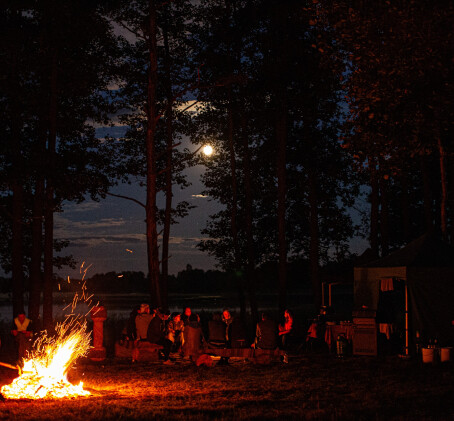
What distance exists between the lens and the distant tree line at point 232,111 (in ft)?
39.4

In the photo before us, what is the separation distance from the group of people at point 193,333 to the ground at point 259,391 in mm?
473

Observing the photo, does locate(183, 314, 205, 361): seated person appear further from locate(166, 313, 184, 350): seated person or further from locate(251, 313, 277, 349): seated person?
locate(251, 313, 277, 349): seated person

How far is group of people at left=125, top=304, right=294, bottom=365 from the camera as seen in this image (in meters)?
13.7

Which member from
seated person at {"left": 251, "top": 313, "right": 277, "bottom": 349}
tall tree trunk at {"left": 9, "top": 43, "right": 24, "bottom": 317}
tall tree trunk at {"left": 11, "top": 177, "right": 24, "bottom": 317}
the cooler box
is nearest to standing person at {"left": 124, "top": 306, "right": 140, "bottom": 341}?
seated person at {"left": 251, "top": 313, "right": 277, "bottom": 349}

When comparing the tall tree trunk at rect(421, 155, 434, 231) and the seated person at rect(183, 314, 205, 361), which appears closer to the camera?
the seated person at rect(183, 314, 205, 361)

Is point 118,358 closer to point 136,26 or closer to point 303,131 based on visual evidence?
point 136,26

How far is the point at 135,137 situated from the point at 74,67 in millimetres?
7318

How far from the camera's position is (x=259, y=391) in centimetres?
1001

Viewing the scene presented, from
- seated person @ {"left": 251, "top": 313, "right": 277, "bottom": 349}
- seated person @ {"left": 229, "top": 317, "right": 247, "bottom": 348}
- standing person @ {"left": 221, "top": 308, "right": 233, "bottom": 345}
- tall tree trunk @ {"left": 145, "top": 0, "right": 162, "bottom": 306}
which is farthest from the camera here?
tall tree trunk @ {"left": 145, "top": 0, "right": 162, "bottom": 306}

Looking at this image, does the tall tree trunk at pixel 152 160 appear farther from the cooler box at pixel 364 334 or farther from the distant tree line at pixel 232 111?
the cooler box at pixel 364 334

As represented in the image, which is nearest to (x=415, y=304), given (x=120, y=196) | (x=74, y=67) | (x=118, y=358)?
(x=118, y=358)

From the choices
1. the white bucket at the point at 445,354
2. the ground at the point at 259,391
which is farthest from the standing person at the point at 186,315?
the white bucket at the point at 445,354

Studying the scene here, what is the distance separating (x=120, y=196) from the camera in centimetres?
2109

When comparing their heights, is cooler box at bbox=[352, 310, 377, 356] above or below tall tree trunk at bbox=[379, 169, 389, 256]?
below
